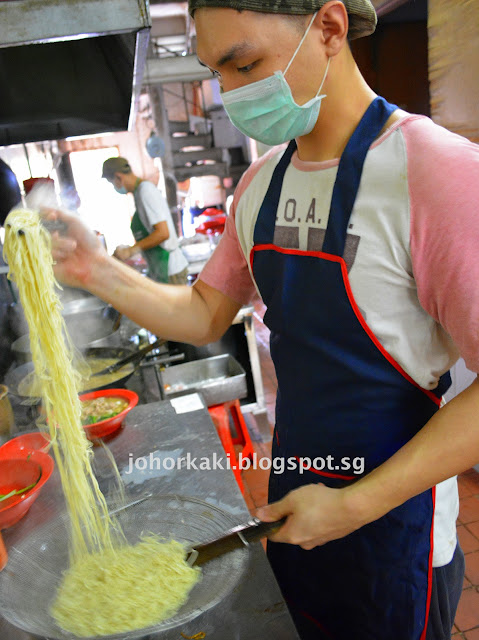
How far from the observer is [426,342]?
1183mm

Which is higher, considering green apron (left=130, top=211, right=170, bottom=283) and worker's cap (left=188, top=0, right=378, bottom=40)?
worker's cap (left=188, top=0, right=378, bottom=40)

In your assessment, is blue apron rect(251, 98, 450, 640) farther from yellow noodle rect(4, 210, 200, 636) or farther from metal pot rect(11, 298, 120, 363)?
metal pot rect(11, 298, 120, 363)

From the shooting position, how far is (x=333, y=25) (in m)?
1.12

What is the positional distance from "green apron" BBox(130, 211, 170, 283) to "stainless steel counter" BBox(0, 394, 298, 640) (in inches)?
111

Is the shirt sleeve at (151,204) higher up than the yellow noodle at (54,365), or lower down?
lower down

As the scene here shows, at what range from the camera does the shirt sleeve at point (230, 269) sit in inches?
63.9

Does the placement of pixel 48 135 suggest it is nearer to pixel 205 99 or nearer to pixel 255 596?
pixel 255 596

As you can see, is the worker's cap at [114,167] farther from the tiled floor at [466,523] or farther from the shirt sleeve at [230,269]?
the shirt sleeve at [230,269]

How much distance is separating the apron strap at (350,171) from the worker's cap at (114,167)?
4222 mm

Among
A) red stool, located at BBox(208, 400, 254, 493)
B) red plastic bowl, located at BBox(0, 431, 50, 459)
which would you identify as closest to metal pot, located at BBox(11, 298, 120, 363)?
red stool, located at BBox(208, 400, 254, 493)

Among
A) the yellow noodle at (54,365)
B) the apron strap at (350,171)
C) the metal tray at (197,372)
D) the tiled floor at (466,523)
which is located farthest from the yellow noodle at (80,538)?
the metal tray at (197,372)

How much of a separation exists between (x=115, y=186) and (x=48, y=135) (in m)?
2.57

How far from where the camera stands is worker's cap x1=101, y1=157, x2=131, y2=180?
5039 mm

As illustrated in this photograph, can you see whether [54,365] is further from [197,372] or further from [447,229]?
[197,372]
